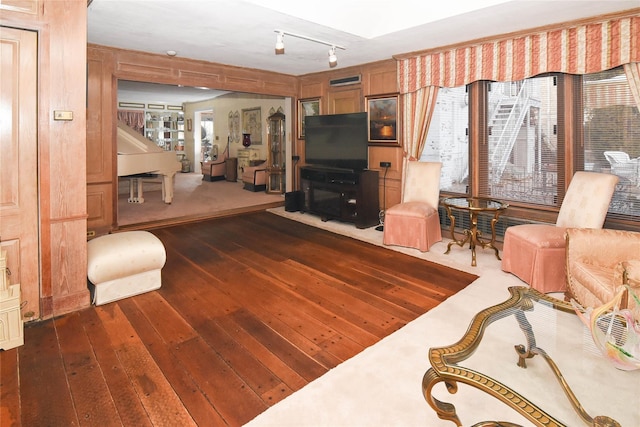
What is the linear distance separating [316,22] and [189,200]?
16.5ft

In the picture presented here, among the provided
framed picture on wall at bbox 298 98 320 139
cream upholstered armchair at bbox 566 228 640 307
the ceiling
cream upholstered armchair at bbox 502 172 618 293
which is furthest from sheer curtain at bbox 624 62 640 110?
framed picture on wall at bbox 298 98 320 139

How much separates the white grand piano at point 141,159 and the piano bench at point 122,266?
10.6 feet

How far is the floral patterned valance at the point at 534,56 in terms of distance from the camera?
144 inches

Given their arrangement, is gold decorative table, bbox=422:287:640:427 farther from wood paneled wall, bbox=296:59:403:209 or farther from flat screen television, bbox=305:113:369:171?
flat screen television, bbox=305:113:369:171

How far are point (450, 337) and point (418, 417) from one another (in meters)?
0.87

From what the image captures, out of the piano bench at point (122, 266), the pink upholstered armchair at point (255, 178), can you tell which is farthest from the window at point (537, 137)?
the pink upholstered armchair at point (255, 178)

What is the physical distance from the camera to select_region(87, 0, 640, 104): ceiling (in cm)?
359

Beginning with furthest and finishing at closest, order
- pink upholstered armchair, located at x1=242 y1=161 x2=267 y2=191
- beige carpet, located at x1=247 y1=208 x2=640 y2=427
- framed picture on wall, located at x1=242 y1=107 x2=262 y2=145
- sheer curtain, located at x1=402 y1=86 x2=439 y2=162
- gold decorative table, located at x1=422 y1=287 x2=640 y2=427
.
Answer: framed picture on wall, located at x1=242 y1=107 x2=262 y2=145 < pink upholstered armchair, located at x1=242 y1=161 x2=267 y2=191 < sheer curtain, located at x1=402 y1=86 x2=439 y2=162 < beige carpet, located at x1=247 y1=208 x2=640 y2=427 < gold decorative table, located at x1=422 y1=287 x2=640 y2=427

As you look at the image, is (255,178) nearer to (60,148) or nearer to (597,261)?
(60,148)

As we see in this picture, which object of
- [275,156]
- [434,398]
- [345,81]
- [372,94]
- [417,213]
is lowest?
[434,398]

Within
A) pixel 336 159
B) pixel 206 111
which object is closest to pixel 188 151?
pixel 206 111

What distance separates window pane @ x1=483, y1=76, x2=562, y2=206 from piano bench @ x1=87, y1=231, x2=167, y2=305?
416cm

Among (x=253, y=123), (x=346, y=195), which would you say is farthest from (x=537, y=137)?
(x=253, y=123)

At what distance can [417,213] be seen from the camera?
181 inches
